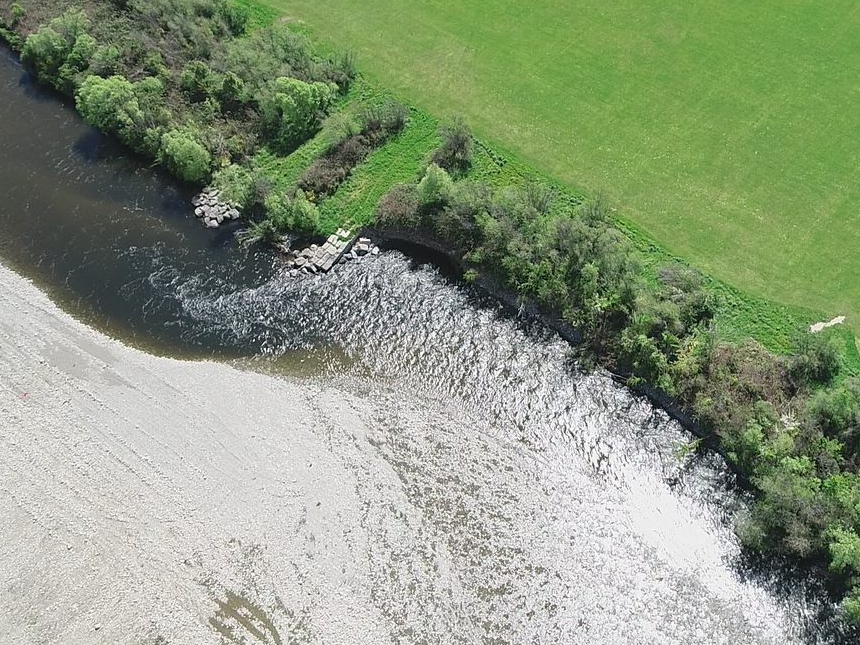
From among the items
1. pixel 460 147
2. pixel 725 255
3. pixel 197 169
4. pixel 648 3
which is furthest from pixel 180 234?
pixel 648 3

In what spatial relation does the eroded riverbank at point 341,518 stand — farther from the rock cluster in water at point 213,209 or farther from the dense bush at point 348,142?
the dense bush at point 348,142

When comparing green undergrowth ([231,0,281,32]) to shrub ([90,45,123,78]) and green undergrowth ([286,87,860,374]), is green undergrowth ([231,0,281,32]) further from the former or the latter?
green undergrowth ([286,87,860,374])

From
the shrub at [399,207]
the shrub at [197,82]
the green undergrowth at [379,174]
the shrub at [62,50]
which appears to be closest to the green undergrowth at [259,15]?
the shrub at [197,82]

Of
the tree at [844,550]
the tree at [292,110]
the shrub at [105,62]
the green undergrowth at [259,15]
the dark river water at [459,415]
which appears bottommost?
the dark river water at [459,415]

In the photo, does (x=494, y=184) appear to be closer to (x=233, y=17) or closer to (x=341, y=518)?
(x=341, y=518)

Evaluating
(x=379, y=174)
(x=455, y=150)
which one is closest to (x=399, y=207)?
(x=379, y=174)

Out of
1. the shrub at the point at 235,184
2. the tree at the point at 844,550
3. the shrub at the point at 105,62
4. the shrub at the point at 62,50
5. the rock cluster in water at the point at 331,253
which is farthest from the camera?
the shrub at the point at 62,50
